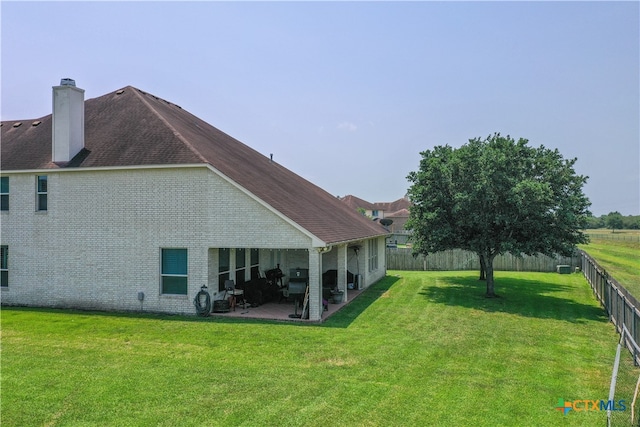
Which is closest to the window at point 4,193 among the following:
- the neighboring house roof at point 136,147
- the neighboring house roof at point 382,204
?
the neighboring house roof at point 136,147

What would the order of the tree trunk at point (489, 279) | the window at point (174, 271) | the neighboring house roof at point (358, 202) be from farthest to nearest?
the neighboring house roof at point (358, 202) < the tree trunk at point (489, 279) < the window at point (174, 271)

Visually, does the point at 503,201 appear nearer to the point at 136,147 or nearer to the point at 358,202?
the point at 136,147

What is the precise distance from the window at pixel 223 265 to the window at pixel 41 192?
679 centimetres

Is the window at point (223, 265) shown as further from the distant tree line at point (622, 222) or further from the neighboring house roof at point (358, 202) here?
the distant tree line at point (622, 222)

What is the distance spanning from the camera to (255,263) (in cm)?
1811

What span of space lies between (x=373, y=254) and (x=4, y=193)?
17.0m

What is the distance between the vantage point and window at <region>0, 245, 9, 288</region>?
52.3 feet

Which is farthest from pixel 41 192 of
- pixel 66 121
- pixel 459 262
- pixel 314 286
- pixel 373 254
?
pixel 459 262

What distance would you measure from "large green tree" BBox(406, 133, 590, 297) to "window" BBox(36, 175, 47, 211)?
14752 mm

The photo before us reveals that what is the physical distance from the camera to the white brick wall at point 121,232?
13703 mm

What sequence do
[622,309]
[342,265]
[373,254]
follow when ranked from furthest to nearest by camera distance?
[373,254] < [342,265] < [622,309]

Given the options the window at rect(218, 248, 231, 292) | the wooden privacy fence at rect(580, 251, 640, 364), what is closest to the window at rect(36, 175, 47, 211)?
the window at rect(218, 248, 231, 292)

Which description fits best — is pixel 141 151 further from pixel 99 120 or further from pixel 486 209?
pixel 486 209

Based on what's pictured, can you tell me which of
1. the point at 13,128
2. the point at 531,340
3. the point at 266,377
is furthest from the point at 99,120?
the point at 531,340
